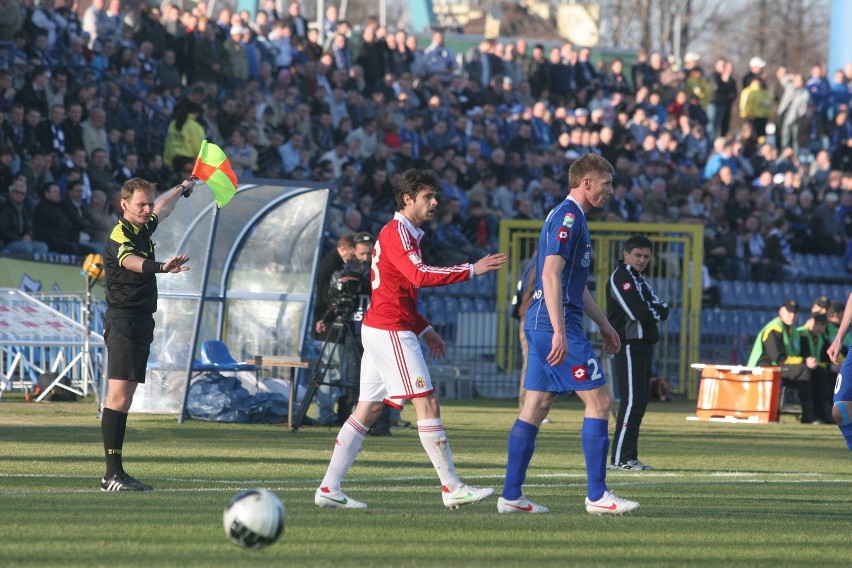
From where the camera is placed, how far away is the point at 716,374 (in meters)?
20.7

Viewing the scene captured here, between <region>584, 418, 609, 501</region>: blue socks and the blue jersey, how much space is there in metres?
0.60

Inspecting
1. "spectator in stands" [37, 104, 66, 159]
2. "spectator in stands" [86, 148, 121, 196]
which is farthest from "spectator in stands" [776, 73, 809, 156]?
"spectator in stands" [37, 104, 66, 159]

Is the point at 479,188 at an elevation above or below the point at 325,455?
above

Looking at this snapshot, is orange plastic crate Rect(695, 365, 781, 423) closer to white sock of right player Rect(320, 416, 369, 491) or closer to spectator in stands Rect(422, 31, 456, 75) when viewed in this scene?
white sock of right player Rect(320, 416, 369, 491)

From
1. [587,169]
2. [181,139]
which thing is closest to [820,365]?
[181,139]

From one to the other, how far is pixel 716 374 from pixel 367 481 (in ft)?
35.7

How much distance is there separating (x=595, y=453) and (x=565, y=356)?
1.99 feet

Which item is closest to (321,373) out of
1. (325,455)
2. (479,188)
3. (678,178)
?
(325,455)

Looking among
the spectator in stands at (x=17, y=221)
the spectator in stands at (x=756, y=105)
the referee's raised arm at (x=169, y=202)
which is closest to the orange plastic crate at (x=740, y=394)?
the spectator in stands at (x=17, y=221)

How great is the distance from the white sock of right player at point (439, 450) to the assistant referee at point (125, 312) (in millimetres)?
2041

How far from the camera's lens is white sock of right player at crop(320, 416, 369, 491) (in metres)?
8.86

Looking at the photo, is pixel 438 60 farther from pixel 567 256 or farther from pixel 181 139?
pixel 567 256

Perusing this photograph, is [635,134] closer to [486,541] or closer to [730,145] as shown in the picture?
[730,145]

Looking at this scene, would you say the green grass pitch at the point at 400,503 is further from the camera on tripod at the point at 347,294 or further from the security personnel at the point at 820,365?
the security personnel at the point at 820,365
